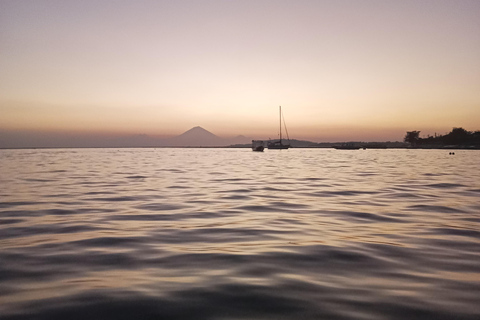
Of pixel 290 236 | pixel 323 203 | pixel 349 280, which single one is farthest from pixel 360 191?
pixel 349 280

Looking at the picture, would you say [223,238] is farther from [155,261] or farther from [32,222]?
[32,222]

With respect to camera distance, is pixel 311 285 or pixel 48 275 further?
pixel 48 275

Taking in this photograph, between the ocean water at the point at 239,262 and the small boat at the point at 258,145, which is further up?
the small boat at the point at 258,145

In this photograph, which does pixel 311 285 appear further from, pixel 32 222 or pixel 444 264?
pixel 32 222

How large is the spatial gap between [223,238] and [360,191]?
10.9 metres

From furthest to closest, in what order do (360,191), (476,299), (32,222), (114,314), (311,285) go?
1. (360,191)
2. (32,222)
3. (311,285)
4. (476,299)
5. (114,314)

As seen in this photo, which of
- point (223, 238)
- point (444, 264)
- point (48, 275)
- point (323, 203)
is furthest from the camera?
point (323, 203)

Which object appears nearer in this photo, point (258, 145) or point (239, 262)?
point (239, 262)

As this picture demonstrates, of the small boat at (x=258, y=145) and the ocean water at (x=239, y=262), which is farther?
the small boat at (x=258, y=145)

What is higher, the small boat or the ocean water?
the small boat

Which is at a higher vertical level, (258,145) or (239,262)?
(258,145)

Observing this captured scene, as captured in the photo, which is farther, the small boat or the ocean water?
the small boat

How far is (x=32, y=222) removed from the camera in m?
9.18

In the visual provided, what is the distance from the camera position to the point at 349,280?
188 inches
